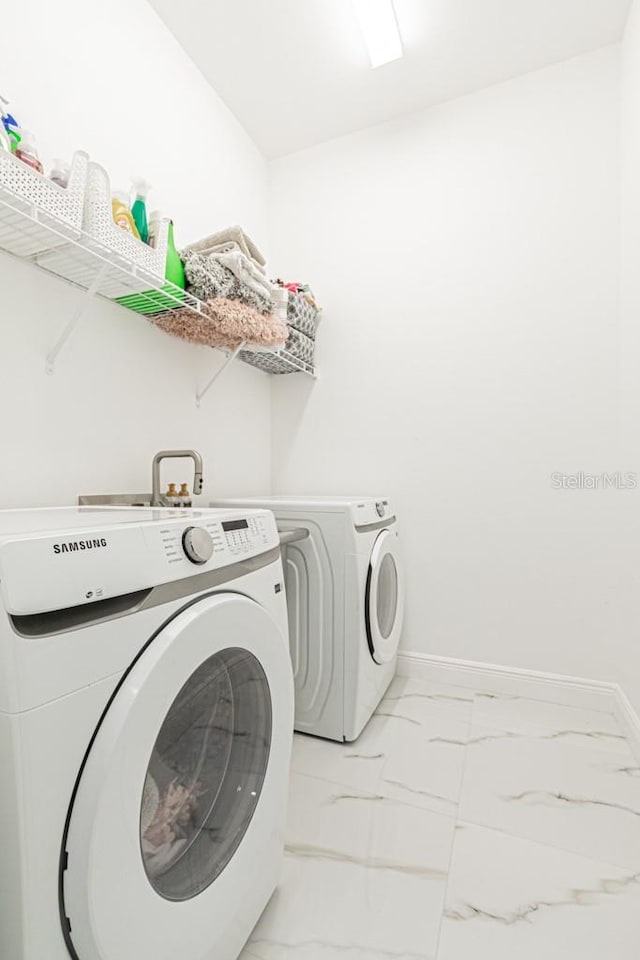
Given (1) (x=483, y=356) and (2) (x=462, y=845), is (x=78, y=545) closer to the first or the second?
(2) (x=462, y=845)

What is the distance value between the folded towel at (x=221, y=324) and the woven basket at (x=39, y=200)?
0.43 m

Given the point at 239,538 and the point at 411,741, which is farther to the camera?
the point at 411,741

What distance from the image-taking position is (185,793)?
2.40 feet

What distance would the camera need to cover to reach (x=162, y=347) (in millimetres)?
1656

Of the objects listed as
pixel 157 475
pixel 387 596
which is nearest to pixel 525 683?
pixel 387 596

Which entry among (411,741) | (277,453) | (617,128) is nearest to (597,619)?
(411,741)

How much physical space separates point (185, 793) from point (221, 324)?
4.21 ft

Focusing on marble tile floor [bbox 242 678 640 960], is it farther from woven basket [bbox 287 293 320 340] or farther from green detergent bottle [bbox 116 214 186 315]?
woven basket [bbox 287 293 320 340]

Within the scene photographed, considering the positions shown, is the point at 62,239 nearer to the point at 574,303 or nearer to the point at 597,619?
the point at 574,303

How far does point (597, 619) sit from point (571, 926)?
114 centimetres

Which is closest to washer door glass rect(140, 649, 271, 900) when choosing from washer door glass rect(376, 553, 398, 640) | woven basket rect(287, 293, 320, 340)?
washer door glass rect(376, 553, 398, 640)

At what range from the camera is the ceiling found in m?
1.70

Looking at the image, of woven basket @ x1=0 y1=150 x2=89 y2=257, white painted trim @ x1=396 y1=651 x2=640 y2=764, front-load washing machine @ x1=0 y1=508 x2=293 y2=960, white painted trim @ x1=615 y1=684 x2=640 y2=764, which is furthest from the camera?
white painted trim @ x1=396 y1=651 x2=640 y2=764

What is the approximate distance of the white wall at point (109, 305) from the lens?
1.18 m
